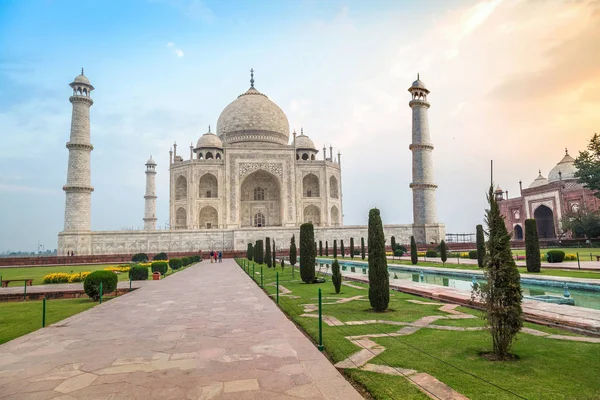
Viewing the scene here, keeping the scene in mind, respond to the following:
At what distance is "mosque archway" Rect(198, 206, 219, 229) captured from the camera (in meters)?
34.7

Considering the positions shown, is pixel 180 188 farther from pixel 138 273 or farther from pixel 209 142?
pixel 138 273

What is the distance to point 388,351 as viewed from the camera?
407 centimetres

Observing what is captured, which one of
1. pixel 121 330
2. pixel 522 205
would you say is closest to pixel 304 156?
pixel 522 205

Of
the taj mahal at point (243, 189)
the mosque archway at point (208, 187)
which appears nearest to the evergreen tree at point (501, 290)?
the taj mahal at point (243, 189)

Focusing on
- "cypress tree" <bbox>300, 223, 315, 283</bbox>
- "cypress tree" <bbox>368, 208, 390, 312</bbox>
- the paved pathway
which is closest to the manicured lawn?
"cypress tree" <bbox>300, 223, 315, 283</bbox>

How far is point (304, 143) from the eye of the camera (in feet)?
128

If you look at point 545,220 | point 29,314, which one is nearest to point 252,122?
point 545,220

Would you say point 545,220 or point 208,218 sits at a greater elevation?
point 208,218

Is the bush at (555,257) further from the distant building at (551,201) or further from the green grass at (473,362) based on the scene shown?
the distant building at (551,201)

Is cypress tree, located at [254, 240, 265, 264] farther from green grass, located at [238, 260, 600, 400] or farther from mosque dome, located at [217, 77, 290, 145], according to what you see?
mosque dome, located at [217, 77, 290, 145]

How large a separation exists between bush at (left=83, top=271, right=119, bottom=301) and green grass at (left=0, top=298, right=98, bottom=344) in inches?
8.5

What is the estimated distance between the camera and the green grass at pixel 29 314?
6.04 metres

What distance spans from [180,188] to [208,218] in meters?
3.73

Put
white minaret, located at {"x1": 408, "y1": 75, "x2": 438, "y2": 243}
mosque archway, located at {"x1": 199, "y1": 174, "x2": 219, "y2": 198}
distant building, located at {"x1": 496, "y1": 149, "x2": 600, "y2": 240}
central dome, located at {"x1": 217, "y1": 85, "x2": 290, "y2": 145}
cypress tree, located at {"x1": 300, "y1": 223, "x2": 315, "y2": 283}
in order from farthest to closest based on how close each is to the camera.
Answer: central dome, located at {"x1": 217, "y1": 85, "x2": 290, "y2": 145} < mosque archway, located at {"x1": 199, "y1": 174, "x2": 219, "y2": 198} < distant building, located at {"x1": 496, "y1": 149, "x2": 600, "y2": 240} < white minaret, located at {"x1": 408, "y1": 75, "x2": 438, "y2": 243} < cypress tree, located at {"x1": 300, "y1": 223, "x2": 315, "y2": 283}
